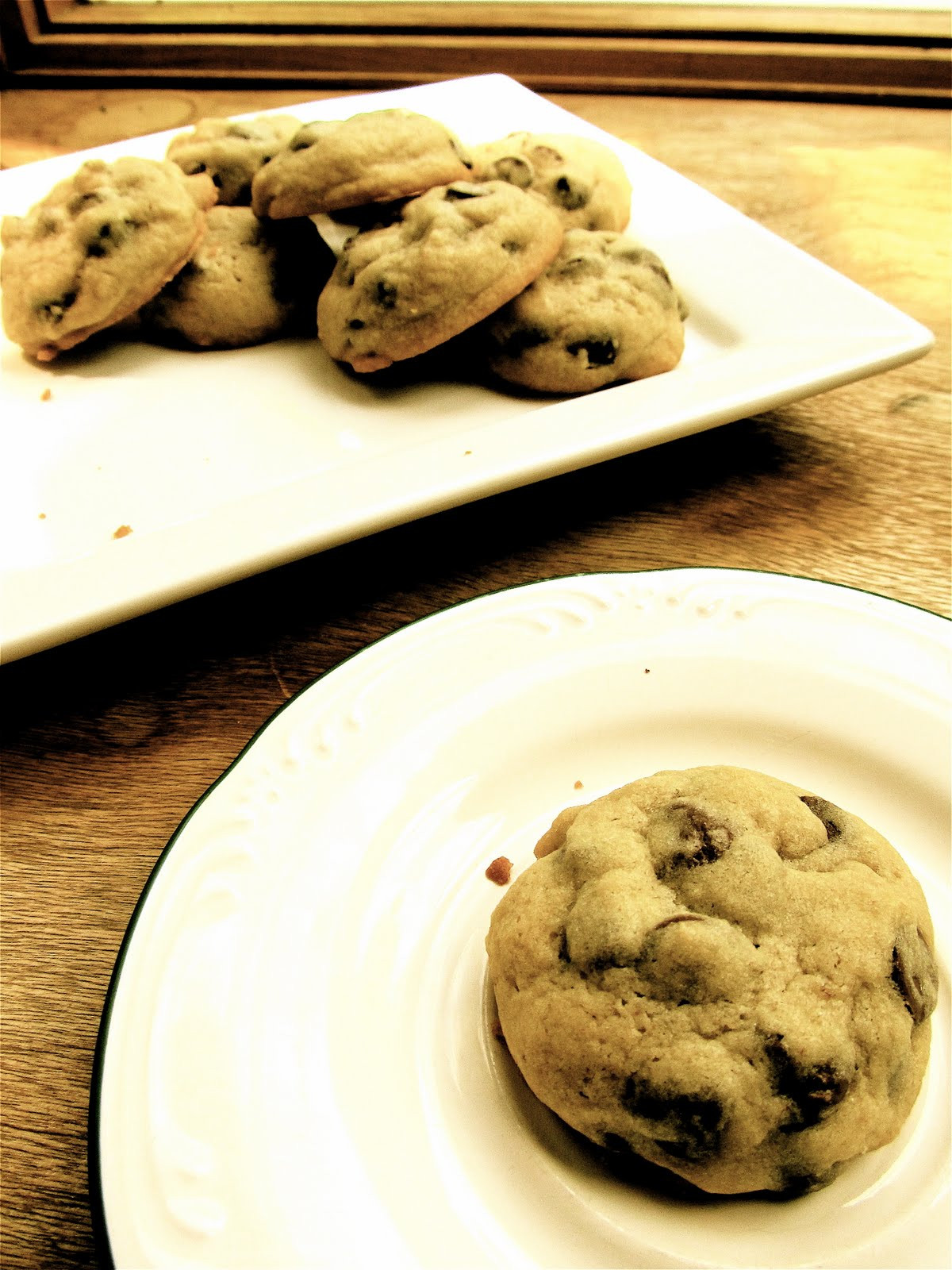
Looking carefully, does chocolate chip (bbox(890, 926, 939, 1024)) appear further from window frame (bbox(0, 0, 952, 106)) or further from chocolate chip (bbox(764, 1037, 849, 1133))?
window frame (bbox(0, 0, 952, 106))

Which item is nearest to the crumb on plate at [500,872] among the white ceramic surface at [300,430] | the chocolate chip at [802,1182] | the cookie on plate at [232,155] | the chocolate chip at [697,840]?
the chocolate chip at [697,840]

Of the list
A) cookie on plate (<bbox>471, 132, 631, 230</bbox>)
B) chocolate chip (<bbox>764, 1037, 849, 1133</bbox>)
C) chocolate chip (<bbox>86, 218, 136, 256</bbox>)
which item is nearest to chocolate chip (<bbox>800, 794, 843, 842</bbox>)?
chocolate chip (<bbox>764, 1037, 849, 1133</bbox>)

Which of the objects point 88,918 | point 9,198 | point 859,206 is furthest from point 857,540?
point 9,198

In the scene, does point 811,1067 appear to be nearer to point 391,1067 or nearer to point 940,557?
point 391,1067

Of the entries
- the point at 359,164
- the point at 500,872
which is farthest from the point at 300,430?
the point at 500,872

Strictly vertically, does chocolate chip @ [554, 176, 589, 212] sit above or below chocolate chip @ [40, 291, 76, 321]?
above

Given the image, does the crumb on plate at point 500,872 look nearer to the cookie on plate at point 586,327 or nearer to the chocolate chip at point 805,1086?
the chocolate chip at point 805,1086
